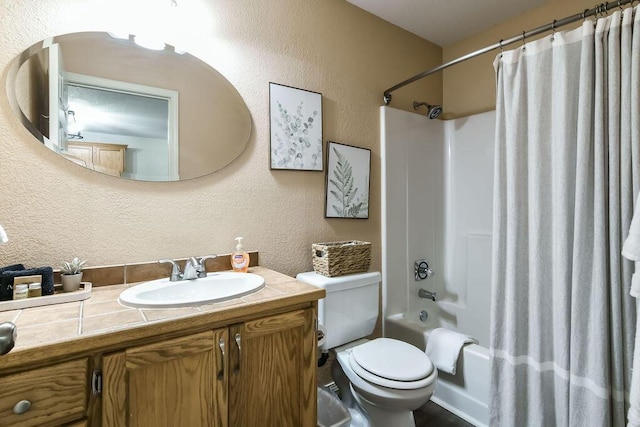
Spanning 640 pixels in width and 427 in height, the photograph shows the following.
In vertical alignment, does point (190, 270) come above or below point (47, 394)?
above

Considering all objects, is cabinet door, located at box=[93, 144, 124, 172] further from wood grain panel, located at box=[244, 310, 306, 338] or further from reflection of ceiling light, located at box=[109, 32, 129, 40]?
wood grain panel, located at box=[244, 310, 306, 338]

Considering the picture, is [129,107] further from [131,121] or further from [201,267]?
[201,267]

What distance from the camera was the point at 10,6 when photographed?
111cm

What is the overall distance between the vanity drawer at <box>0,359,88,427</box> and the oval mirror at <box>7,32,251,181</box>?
807 mm

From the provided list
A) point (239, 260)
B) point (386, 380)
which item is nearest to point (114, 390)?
point (239, 260)

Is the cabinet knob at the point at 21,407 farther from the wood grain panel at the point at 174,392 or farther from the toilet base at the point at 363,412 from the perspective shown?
the toilet base at the point at 363,412

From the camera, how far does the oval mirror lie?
3.80 feet

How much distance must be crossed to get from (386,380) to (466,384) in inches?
29.5

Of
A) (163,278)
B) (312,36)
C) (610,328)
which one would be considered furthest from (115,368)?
(312,36)

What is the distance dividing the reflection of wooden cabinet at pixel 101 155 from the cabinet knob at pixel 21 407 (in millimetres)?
850

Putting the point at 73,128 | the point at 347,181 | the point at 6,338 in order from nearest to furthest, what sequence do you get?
the point at 6,338, the point at 73,128, the point at 347,181

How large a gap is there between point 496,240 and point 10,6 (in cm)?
222

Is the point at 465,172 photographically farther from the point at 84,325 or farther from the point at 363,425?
the point at 84,325

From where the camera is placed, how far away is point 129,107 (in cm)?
132
